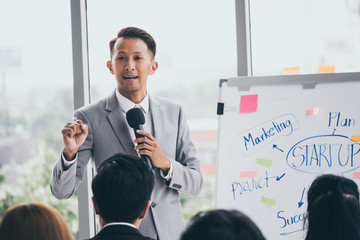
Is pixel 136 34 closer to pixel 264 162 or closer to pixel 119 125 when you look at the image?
pixel 119 125

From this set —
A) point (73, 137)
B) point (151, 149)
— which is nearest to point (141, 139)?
point (151, 149)

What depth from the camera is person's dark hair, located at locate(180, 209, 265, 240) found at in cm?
109

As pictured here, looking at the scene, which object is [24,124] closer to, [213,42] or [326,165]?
[213,42]

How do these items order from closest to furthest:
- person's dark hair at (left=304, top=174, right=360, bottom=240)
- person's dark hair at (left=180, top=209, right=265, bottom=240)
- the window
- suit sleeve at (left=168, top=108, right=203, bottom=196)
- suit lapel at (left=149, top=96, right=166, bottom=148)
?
1. person's dark hair at (left=180, top=209, right=265, bottom=240)
2. person's dark hair at (left=304, top=174, right=360, bottom=240)
3. suit sleeve at (left=168, top=108, right=203, bottom=196)
4. suit lapel at (left=149, top=96, right=166, bottom=148)
5. the window

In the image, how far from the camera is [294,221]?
242 centimetres

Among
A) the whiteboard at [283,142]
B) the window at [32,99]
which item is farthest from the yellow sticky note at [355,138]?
the window at [32,99]

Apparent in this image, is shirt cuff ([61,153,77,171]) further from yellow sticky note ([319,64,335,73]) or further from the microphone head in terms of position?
yellow sticky note ([319,64,335,73])

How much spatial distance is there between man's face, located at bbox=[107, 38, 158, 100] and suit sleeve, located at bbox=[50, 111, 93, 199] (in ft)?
0.94

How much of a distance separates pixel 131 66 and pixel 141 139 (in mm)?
441

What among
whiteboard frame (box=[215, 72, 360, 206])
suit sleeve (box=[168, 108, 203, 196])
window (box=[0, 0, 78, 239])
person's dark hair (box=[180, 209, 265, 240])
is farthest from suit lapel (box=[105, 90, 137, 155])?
person's dark hair (box=[180, 209, 265, 240])

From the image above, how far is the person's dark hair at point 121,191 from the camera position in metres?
1.62

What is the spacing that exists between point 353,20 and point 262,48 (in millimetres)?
619

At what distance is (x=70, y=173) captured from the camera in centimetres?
216

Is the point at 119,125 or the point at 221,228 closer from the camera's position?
the point at 221,228
